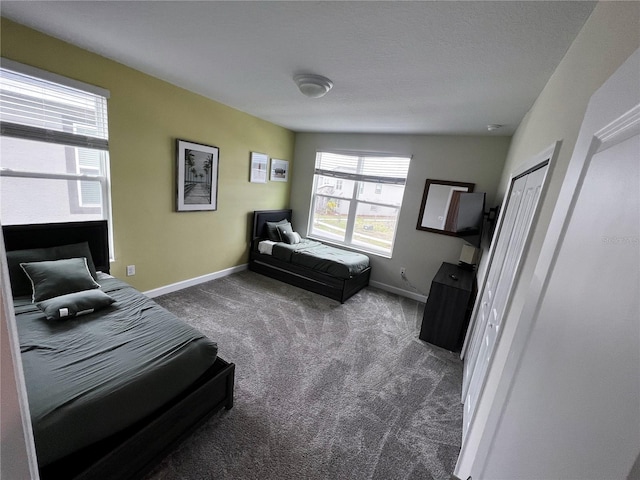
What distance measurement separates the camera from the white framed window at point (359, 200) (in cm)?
412

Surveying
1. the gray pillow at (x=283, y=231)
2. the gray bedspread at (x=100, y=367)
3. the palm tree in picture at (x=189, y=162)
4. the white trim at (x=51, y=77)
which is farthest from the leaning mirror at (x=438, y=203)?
the white trim at (x=51, y=77)

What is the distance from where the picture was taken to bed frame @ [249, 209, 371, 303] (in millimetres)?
3613

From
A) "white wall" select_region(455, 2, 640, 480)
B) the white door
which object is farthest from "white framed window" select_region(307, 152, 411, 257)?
"white wall" select_region(455, 2, 640, 480)

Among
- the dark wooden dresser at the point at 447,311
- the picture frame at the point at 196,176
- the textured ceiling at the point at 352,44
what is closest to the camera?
the textured ceiling at the point at 352,44

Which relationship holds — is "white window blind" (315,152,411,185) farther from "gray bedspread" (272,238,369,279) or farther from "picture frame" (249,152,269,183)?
"gray bedspread" (272,238,369,279)

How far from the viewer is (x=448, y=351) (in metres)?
2.74

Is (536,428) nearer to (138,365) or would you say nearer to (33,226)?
(138,365)

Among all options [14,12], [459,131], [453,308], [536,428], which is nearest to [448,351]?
[453,308]

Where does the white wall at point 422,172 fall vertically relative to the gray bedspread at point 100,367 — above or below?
above

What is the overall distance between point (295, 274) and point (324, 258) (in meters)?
0.53

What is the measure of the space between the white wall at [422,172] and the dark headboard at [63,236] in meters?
3.20

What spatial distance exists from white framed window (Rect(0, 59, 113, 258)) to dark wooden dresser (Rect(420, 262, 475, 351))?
346 cm

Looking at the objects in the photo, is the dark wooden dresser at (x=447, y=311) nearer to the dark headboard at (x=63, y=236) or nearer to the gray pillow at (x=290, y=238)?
the gray pillow at (x=290, y=238)

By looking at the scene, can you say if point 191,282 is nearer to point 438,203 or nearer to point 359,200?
point 359,200
